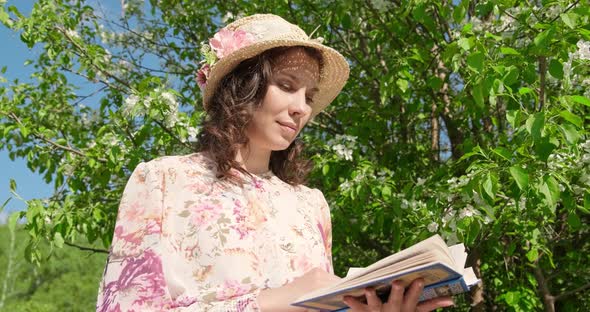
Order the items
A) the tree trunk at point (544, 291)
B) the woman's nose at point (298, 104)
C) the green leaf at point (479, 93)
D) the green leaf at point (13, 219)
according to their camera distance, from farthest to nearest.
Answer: the tree trunk at point (544, 291) → the green leaf at point (13, 219) → the green leaf at point (479, 93) → the woman's nose at point (298, 104)

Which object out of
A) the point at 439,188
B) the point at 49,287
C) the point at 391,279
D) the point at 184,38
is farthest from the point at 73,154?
the point at 49,287

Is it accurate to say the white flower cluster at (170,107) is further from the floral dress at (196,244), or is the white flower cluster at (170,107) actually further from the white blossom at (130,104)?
the floral dress at (196,244)

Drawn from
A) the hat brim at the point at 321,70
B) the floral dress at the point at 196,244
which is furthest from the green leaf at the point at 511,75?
the floral dress at the point at 196,244

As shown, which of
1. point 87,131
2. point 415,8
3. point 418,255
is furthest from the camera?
point 87,131

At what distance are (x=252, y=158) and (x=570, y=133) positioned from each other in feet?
3.26

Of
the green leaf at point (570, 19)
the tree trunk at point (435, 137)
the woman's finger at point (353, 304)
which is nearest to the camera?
the woman's finger at point (353, 304)

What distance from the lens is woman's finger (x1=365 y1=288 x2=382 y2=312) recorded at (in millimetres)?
975

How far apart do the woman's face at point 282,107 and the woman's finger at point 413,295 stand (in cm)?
54

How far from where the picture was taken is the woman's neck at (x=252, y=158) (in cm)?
149

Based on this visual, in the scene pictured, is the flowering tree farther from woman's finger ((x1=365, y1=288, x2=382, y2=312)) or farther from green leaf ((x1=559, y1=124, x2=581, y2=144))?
woman's finger ((x1=365, y1=288, x2=382, y2=312))

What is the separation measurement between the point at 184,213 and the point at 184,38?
3555mm

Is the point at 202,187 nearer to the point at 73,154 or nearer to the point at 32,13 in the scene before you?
the point at 73,154

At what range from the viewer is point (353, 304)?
1004 millimetres

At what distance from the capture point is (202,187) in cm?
133
